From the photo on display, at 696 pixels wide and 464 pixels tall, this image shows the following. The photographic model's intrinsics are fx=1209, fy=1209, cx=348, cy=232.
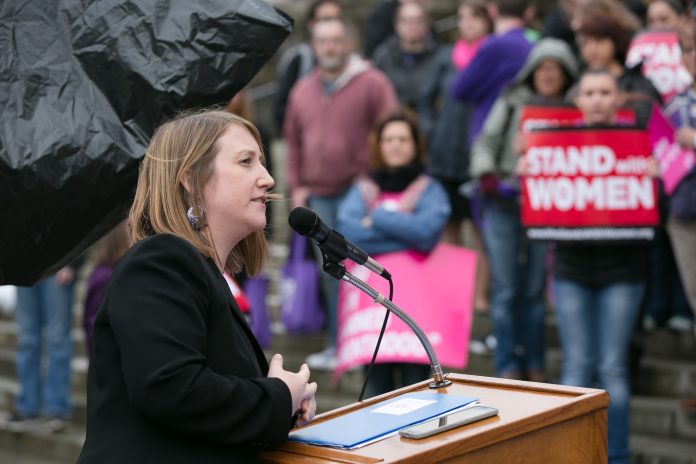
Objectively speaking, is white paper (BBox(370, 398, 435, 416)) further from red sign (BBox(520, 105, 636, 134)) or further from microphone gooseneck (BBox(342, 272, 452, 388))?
red sign (BBox(520, 105, 636, 134))

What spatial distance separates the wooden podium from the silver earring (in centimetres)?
57

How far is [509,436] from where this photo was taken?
2.78 m

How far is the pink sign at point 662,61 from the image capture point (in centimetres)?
725

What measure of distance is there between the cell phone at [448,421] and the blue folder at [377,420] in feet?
0.11

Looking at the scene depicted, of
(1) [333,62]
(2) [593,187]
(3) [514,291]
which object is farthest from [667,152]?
(1) [333,62]

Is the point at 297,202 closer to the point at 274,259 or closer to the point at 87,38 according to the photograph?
the point at 274,259

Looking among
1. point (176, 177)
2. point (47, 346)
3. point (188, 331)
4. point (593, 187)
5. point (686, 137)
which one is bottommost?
point (47, 346)

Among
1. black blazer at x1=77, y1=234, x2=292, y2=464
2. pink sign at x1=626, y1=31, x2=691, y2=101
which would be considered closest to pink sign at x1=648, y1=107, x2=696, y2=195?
pink sign at x1=626, y1=31, x2=691, y2=101

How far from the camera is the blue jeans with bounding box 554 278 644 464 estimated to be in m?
6.20

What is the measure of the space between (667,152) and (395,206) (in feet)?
5.11

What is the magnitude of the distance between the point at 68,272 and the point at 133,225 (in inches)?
233

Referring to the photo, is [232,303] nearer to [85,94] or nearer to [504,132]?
[85,94]

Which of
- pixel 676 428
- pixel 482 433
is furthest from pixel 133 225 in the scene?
pixel 676 428

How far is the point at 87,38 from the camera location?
3.20 meters
